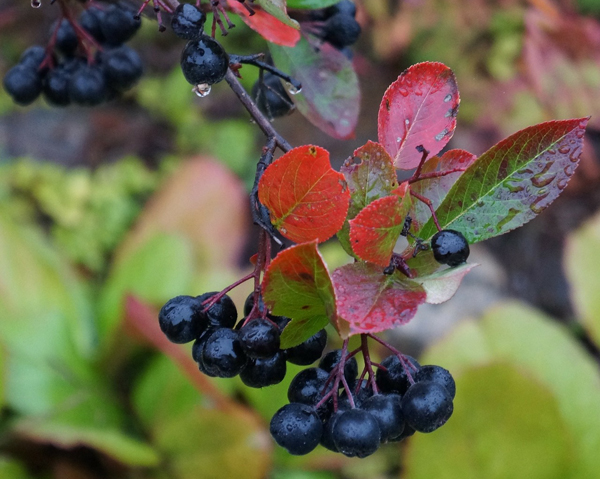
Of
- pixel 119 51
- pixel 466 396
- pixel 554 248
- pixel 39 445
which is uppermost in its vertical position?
pixel 119 51

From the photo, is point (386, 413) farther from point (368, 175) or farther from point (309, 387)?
point (368, 175)

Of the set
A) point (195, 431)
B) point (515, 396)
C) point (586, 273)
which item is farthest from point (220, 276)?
point (586, 273)

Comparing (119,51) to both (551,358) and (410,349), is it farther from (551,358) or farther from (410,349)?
(410,349)

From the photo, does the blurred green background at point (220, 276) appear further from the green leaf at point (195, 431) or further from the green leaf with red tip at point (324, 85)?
the green leaf with red tip at point (324, 85)

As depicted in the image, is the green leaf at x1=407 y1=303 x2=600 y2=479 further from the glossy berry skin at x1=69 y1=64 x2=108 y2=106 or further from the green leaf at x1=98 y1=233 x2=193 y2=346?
the glossy berry skin at x1=69 y1=64 x2=108 y2=106

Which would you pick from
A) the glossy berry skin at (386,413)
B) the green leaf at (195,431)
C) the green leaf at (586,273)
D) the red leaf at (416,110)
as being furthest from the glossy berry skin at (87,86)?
the green leaf at (586,273)

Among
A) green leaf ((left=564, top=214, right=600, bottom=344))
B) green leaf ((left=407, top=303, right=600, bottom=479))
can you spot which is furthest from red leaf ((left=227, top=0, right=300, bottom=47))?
green leaf ((left=564, top=214, right=600, bottom=344))

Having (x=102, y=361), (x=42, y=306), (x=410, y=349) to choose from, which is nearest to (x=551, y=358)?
(x=410, y=349)
